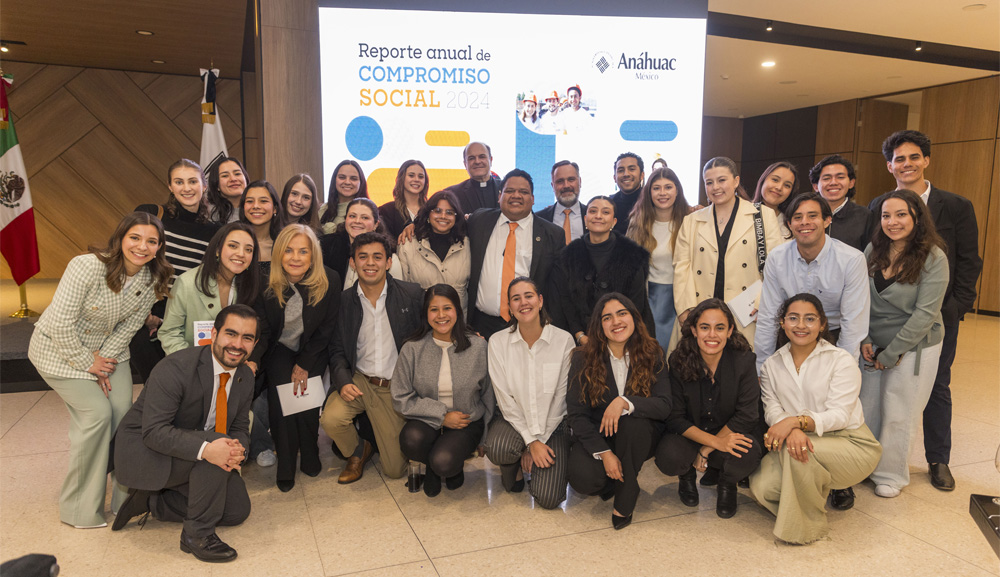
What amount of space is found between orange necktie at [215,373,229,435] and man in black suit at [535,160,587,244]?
2091 mm

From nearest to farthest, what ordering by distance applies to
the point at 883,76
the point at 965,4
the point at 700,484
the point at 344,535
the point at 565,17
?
1. the point at 344,535
2. the point at 700,484
3. the point at 565,17
4. the point at 965,4
5. the point at 883,76

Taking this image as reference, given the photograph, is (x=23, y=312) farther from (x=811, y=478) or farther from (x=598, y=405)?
(x=811, y=478)

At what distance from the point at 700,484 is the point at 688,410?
0.55 m

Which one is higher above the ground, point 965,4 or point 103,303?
point 965,4

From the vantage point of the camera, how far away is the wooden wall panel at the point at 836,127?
11.2 m

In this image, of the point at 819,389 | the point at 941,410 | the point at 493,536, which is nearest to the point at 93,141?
the point at 493,536

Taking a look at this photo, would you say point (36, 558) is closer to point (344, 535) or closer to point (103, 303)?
point (344, 535)

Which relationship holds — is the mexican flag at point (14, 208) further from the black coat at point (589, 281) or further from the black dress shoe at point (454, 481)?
the black coat at point (589, 281)

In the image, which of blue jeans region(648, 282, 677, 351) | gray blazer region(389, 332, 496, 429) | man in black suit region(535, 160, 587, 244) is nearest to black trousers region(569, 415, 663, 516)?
gray blazer region(389, 332, 496, 429)

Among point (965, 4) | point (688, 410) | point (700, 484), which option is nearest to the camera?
point (688, 410)

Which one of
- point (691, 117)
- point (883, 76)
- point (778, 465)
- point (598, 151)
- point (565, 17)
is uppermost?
point (883, 76)

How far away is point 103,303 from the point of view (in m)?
2.70

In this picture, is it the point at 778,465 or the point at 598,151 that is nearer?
the point at 778,465

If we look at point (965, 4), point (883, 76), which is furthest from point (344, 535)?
point (883, 76)
